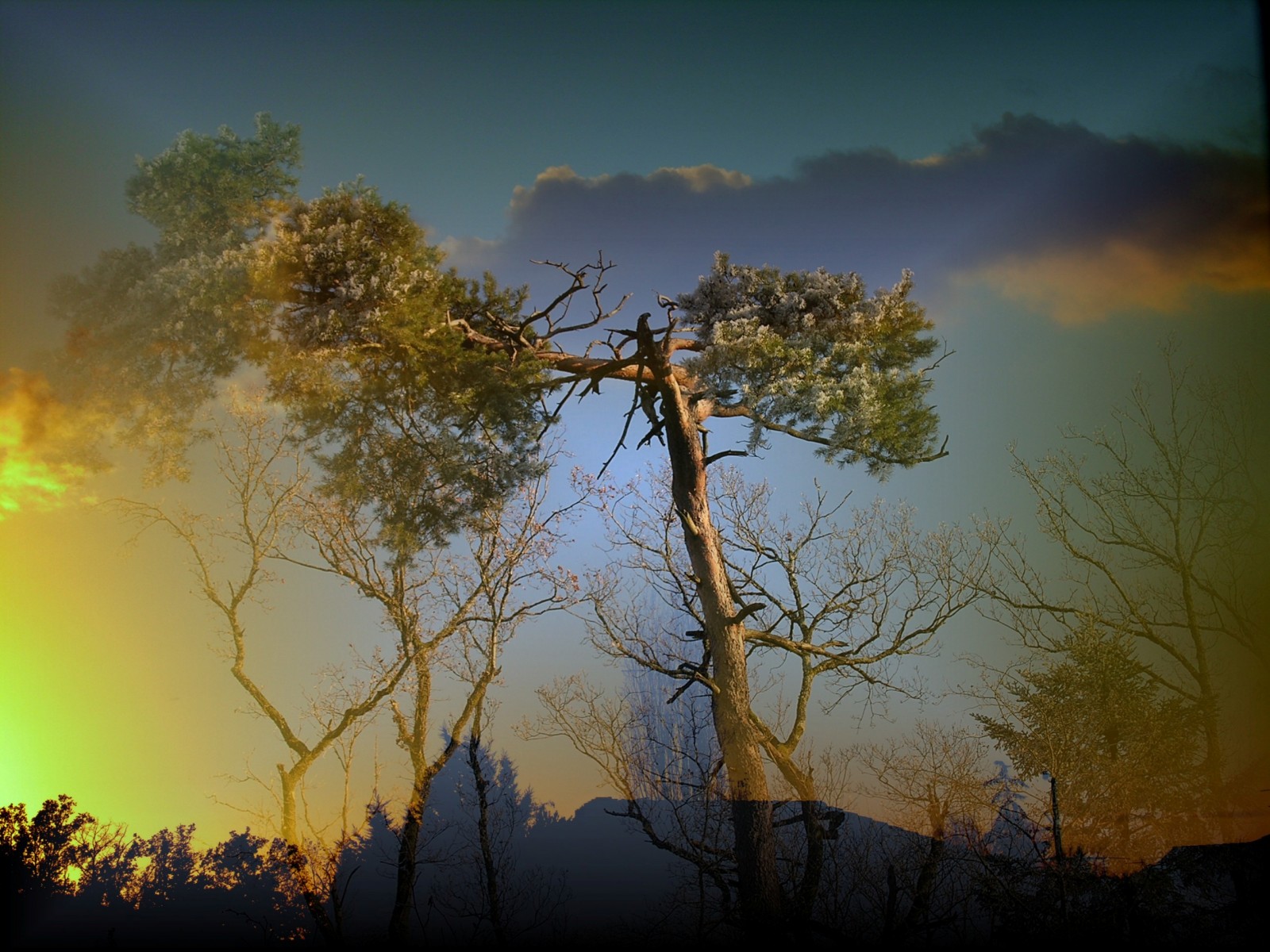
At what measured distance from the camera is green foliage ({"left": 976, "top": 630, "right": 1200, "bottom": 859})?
4668mm

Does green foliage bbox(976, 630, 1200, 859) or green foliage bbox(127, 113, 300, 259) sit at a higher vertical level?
green foliage bbox(127, 113, 300, 259)

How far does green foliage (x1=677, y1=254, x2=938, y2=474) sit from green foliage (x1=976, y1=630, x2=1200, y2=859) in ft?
5.94

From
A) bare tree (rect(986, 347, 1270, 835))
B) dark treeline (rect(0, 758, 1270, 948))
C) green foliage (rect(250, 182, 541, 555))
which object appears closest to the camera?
dark treeline (rect(0, 758, 1270, 948))

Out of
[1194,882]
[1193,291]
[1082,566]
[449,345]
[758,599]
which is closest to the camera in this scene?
[1194,882]

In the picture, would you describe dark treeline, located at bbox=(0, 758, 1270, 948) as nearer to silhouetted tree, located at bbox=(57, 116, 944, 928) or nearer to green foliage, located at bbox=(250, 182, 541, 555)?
silhouetted tree, located at bbox=(57, 116, 944, 928)

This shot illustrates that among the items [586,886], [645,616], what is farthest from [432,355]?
[586,886]

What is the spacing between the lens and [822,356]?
16.7ft

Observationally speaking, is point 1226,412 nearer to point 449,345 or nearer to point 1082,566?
point 1082,566

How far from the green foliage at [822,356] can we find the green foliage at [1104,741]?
1.81m

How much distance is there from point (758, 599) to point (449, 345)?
3.14 meters

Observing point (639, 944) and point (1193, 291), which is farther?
point (1193, 291)

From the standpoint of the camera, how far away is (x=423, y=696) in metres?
5.16

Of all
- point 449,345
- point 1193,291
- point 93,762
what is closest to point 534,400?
point 449,345

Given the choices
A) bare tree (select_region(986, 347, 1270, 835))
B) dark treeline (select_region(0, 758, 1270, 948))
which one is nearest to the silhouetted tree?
dark treeline (select_region(0, 758, 1270, 948))
